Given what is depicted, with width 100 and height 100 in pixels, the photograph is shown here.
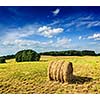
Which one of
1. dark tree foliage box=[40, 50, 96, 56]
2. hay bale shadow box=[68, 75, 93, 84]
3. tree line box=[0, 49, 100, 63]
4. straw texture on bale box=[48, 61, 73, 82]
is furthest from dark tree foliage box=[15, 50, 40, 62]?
hay bale shadow box=[68, 75, 93, 84]

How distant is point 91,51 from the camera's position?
614 cm

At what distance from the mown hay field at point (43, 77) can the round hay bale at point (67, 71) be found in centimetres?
8

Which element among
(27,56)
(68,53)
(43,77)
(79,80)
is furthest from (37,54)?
(79,80)

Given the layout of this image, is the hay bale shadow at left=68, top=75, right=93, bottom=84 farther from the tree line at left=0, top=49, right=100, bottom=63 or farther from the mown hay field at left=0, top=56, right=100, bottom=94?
the tree line at left=0, top=49, right=100, bottom=63

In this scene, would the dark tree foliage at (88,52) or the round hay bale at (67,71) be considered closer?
the round hay bale at (67,71)

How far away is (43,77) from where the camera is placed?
6.12 meters

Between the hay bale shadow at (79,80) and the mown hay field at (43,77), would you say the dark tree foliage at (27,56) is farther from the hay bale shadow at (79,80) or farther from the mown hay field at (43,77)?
the hay bale shadow at (79,80)

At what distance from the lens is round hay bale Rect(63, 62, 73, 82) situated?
5.97 m

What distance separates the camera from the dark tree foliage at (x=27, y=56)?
20.2 ft

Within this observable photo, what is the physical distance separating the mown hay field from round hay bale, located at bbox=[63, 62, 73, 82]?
80 millimetres

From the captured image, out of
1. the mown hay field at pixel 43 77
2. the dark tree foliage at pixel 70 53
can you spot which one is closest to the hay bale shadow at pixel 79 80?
the mown hay field at pixel 43 77

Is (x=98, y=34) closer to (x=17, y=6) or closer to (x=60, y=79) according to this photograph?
(x=60, y=79)
